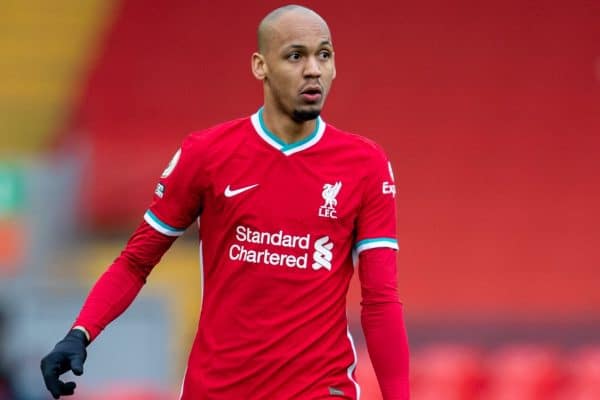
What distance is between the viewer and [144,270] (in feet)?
14.7

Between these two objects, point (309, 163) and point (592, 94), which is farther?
point (592, 94)

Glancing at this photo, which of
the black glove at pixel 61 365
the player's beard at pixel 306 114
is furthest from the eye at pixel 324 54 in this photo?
the black glove at pixel 61 365

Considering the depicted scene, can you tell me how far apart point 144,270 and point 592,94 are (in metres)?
8.33

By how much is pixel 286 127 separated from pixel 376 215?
360 mm

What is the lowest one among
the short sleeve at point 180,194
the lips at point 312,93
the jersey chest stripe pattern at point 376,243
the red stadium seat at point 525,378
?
the red stadium seat at point 525,378

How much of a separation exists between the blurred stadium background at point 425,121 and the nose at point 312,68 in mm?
6644

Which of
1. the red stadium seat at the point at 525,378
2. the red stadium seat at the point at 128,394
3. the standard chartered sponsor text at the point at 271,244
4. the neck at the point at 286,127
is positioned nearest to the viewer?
the standard chartered sponsor text at the point at 271,244

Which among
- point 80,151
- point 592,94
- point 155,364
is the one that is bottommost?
point 155,364

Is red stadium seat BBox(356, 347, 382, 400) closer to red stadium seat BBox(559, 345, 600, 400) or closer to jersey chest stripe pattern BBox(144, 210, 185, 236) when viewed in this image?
red stadium seat BBox(559, 345, 600, 400)

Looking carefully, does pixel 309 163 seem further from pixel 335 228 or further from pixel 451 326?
pixel 451 326

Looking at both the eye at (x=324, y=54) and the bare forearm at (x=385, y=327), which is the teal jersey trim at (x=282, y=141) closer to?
the eye at (x=324, y=54)

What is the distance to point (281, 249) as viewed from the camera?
169 inches

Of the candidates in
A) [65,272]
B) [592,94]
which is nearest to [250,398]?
[65,272]

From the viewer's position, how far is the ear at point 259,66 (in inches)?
174
